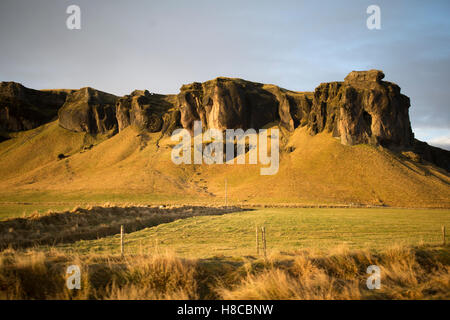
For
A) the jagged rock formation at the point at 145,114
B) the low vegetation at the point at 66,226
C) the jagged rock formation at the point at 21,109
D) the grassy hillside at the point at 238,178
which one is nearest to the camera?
the low vegetation at the point at 66,226

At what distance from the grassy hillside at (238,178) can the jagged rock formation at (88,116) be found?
3122 cm

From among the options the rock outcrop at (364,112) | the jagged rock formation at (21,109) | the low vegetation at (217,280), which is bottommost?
the low vegetation at (217,280)

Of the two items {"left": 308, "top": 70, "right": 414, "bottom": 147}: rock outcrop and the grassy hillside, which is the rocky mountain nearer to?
{"left": 308, "top": 70, "right": 414, "bottom": 147}: rock outcrop

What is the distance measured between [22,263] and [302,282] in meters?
7.55

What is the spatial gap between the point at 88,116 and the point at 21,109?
150 feet

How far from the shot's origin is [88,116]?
161875 millimetres

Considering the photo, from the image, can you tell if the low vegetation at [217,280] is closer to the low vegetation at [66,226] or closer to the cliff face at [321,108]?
the low vegetation at [66,226]

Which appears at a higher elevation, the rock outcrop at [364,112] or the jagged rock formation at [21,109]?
the jagged rock formation at [21,109]

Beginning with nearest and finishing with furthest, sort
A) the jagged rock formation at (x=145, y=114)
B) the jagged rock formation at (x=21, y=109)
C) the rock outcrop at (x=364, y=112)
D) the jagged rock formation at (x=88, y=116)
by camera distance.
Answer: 1. the rock outcrop at (x=364, y=112)
2. the jagged rock formation at (x=145, y=114)
3. the jagged rock formation at (x=88, y=116)
4. the jagged rock formation at (x=21, y=109)

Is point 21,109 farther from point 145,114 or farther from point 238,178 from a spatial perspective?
point 238,178

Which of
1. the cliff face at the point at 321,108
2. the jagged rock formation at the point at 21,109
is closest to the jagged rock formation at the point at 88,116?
the jagged rock formation at the point at 21,109

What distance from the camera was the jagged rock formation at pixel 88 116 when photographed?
161000 millimetres

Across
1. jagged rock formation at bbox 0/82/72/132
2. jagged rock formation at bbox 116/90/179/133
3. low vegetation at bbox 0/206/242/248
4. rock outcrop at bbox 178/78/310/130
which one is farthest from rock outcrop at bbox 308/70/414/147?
jagged rock formation at bbox 0/82/72/132
